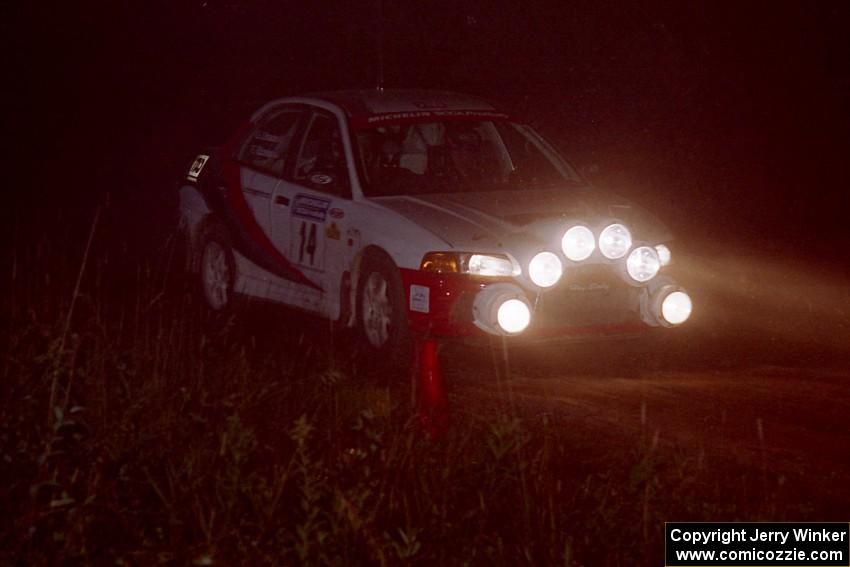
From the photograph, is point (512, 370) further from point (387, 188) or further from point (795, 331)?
point (795, 331)

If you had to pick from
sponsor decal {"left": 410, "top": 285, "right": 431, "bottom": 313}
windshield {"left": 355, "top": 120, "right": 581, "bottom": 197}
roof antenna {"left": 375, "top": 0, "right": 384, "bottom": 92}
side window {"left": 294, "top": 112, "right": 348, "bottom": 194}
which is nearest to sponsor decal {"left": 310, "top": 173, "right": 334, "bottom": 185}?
side window {"left": 294, "top": 112, "right": 348, "bottom": 194}

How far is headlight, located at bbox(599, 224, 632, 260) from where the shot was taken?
9727mm

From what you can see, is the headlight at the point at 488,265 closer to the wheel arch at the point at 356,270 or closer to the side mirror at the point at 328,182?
the wheel arch at the point at 356,270

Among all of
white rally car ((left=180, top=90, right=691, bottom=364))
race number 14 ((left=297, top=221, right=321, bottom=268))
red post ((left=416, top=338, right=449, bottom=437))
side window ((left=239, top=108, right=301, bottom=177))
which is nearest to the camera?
red post ((left=416, top=338, right=449, bottom=437))

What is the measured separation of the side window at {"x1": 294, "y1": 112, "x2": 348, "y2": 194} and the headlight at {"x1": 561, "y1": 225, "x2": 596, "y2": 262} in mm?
1751

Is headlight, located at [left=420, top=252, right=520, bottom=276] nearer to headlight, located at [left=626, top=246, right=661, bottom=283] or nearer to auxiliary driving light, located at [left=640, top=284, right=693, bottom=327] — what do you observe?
headlight, located at [left=626, top=246, right=661, bottom=283]

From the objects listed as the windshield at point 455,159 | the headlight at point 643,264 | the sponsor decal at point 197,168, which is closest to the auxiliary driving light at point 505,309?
the headlight at point 643,264

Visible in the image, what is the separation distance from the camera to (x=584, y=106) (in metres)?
19.1

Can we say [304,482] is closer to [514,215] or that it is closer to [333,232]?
[514,215]

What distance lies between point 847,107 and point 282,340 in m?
8.45

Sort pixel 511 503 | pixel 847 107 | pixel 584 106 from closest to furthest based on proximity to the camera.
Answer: pixel 511 503
pixel 847 107
pixel 584 106

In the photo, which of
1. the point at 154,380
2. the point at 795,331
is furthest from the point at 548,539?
the point at 795,331

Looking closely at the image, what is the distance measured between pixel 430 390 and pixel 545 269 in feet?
4.36

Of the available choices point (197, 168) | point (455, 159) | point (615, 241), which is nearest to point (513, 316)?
point (615, 241)
